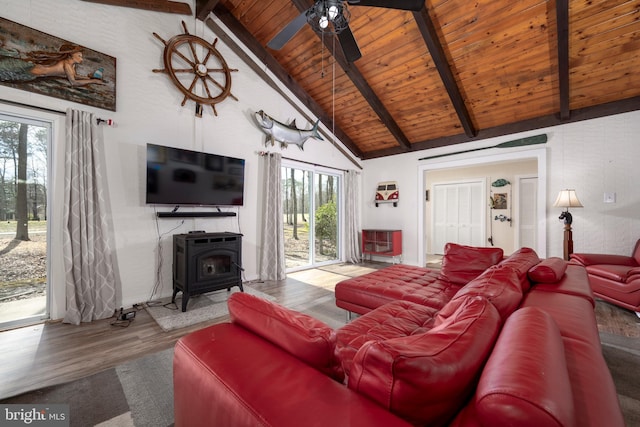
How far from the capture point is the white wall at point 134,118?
2600mm

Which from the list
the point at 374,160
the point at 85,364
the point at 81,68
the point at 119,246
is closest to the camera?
the point at 85,364

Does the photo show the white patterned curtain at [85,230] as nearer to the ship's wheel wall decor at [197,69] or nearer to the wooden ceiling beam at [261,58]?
the ship's wheel wall decor at [197,69]

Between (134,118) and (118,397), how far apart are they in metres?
2.87

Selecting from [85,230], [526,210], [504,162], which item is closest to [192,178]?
[85,230]

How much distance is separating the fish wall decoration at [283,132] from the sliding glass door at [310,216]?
50cm

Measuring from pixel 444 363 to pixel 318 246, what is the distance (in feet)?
16.0

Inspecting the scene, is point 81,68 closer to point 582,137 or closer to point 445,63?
point 445,63

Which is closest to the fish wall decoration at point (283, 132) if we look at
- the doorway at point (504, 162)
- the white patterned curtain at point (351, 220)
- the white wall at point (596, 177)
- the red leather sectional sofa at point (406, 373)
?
the white patterned curtain at point (351, 220)

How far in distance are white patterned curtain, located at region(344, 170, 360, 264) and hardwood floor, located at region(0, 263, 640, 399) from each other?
277cm

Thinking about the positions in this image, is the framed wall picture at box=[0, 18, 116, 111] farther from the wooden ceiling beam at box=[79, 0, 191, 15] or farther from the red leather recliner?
the red leather recliner

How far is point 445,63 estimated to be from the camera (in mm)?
3543

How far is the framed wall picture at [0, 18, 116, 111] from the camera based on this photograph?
2367 millimetres

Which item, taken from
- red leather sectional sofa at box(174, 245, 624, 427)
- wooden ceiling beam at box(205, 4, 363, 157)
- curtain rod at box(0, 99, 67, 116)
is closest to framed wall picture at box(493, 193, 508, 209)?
wooden ceiling beam at box(205, 4, 363, 157)

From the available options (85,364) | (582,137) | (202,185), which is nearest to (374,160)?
(582,137)
